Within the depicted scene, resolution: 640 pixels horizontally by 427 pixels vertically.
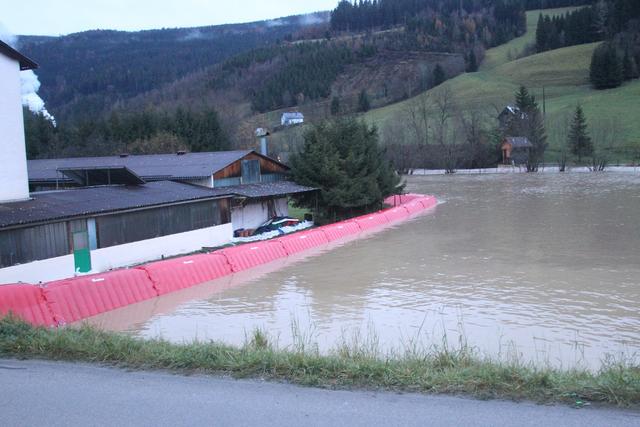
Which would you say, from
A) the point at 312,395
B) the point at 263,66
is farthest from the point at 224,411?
the point at 263,66

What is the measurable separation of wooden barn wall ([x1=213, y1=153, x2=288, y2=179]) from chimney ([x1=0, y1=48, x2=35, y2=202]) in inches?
372

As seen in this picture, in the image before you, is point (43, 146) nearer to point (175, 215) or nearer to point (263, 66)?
point (175, 215)

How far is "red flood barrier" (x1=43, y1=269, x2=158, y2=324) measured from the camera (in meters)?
15.3

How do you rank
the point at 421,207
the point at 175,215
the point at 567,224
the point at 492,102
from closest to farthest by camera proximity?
the point at 175,215, the point at 567,224, the point at 421,207, the point at 492,102

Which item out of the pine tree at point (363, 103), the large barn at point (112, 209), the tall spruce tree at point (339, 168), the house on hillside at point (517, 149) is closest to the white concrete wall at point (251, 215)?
the large barn at point (112, 209)

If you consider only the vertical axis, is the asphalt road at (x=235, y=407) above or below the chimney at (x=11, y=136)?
below

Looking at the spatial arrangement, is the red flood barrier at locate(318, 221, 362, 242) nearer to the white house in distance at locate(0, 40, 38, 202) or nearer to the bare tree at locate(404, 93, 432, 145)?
the white house in distance at locate(0, 40, 38, 202)

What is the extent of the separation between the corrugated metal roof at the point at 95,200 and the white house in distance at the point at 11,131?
0.81 m

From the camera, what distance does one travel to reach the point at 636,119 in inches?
3169

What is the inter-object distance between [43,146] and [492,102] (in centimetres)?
7019

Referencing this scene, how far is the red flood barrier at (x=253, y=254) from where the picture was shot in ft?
73.5

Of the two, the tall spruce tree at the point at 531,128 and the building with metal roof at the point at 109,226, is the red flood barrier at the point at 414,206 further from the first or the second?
the tall spruce tree at the point at 531,128

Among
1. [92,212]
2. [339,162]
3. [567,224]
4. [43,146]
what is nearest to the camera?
[92,212]

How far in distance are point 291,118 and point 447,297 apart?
102 meters
